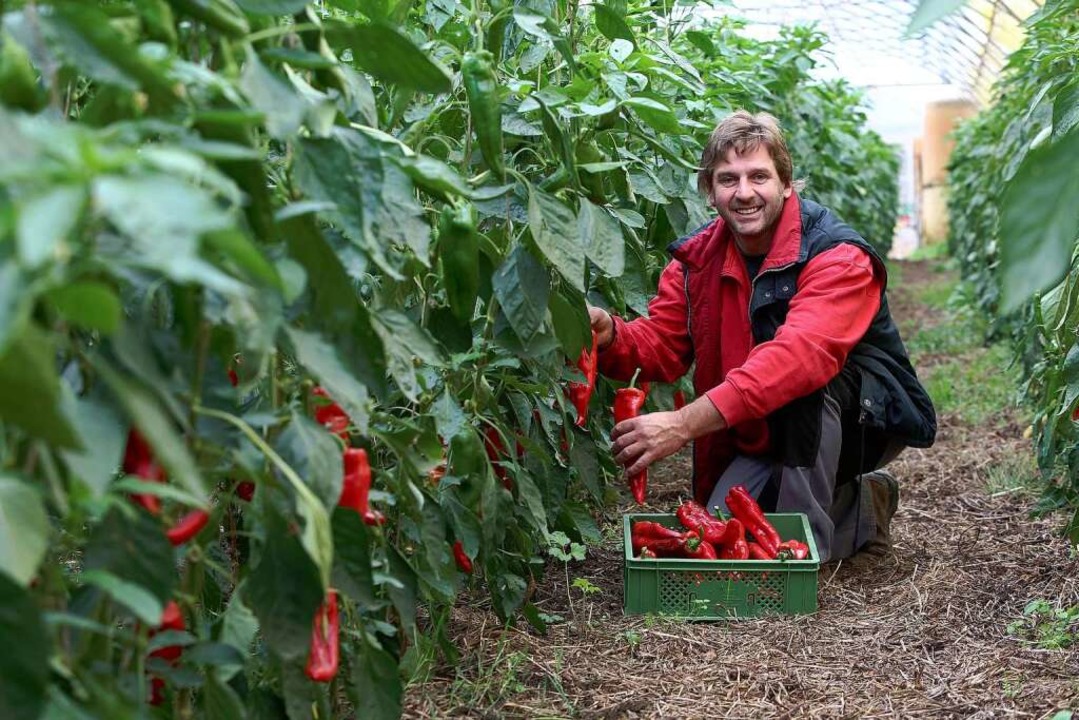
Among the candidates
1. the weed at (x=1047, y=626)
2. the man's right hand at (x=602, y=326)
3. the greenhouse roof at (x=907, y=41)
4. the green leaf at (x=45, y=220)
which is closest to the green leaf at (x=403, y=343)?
the green leaf at (x=45, y=220)

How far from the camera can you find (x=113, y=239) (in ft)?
3.42

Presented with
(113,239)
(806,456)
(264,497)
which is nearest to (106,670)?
(264,497)

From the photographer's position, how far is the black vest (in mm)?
3324

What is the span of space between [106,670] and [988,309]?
7.65 metres

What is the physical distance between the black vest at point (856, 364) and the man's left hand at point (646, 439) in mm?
414

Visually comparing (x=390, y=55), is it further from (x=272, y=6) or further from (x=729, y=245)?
(x=729, y=245)

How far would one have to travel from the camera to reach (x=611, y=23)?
2363 millimetres

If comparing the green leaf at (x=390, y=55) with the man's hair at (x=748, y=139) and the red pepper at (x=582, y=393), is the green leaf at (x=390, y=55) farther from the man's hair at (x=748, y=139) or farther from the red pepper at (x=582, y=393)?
the man's hair at (x=748, y=139)

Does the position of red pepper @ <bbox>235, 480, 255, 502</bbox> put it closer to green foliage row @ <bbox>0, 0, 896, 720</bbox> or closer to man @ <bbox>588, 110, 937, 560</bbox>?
green foliage row @ <bbox>0, 0, 896, 720</bbox>

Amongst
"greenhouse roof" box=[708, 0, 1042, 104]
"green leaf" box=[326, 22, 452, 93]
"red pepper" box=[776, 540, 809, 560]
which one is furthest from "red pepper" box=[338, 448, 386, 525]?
"greenhouse roof" box=[708, 0, 1042, 104]

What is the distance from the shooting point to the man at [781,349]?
10.5 feet

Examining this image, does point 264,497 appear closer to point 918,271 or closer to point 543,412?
point 543,412

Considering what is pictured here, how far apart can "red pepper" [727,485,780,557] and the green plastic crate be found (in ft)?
0.27

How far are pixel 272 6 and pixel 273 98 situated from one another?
0.15m
